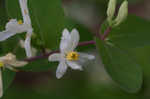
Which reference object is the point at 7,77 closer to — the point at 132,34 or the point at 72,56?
the point at 72,56

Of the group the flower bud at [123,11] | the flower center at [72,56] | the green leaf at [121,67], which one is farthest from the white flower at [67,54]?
the flower bud at [123,11]

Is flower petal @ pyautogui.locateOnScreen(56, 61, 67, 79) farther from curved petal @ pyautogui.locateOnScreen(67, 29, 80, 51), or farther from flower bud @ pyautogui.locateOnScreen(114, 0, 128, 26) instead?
flower bud @ pyautogui.locateOnScreen(114, 0, 128, 26)

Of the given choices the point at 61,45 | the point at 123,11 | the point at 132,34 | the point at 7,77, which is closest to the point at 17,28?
the point at 61,45

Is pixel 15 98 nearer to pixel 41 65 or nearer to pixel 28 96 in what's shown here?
pixel 28 96

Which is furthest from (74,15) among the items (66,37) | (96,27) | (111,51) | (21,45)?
(66,37)

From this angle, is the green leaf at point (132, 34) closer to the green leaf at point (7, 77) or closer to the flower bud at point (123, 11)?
the flower bud at point (123, 11)

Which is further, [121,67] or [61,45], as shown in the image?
[121,67]
